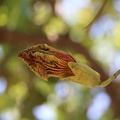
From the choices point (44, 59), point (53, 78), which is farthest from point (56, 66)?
point (53, 78)

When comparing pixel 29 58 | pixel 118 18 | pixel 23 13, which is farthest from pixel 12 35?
pixel 29 58

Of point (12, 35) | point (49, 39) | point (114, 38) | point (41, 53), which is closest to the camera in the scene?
point (41, 53)

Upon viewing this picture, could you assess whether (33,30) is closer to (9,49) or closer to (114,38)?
(9,49)

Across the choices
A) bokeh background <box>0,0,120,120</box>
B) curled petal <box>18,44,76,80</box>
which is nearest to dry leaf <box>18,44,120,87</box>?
curled petal <box>18,44,76,80</box>

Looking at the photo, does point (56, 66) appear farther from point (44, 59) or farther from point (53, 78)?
point (53, 78)

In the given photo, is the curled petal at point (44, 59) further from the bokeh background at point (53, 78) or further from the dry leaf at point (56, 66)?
the bokeh background at point (53, 78)

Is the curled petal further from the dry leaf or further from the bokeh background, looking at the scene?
the bokeh background

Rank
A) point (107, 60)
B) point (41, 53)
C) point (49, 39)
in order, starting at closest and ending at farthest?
point (41, 53) < point (49, 39) < point (107, 60)

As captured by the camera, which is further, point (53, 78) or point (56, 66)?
point (53, 78)
